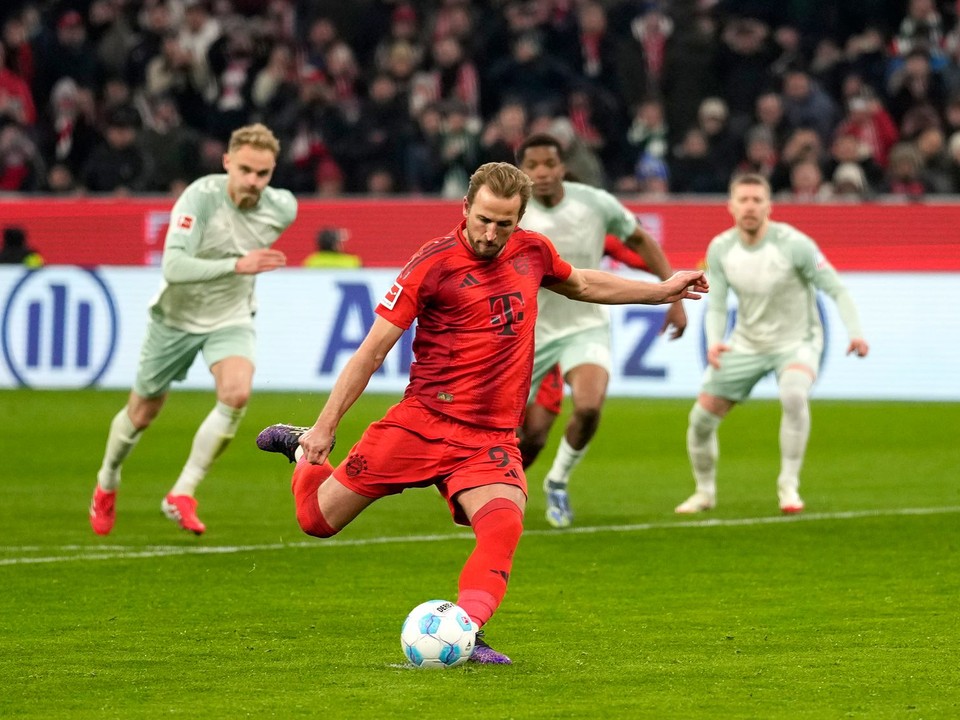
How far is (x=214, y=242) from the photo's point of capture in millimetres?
10562

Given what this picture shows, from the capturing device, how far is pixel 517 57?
868 inches

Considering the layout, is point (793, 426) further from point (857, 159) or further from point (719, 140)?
point (719, 140)

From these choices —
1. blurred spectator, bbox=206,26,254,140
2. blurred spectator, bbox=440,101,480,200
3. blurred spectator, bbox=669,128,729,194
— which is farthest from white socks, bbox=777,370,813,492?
blurred spectator, bbox=206,26,254,140

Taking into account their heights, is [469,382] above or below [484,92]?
above

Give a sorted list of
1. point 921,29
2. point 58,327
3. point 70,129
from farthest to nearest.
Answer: point 70,129 < point 921,29 < point 58,327

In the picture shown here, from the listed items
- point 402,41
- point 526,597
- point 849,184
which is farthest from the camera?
point 402,41

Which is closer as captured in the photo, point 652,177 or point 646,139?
point 652,177

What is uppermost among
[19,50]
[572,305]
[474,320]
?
[474,320]

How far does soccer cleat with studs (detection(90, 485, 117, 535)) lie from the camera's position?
1054 cm

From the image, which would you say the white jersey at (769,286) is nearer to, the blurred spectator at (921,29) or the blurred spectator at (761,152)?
the blurred spectator at (761,152)

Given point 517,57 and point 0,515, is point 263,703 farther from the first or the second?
point 517,57

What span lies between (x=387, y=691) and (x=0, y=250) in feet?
48.7

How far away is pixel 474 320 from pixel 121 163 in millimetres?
16009

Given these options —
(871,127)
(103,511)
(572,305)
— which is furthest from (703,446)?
(871,127)
